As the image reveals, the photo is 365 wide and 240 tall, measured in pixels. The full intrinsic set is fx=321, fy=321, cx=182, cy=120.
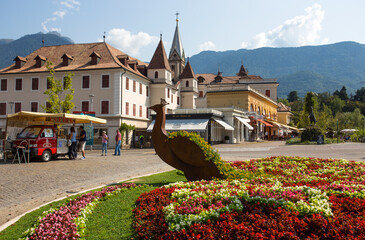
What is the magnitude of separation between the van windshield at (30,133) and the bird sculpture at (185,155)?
11.1 metres

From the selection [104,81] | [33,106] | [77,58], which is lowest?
[33,106]

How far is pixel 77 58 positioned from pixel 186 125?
19.3 metres

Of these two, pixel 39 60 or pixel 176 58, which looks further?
pixel 176 58

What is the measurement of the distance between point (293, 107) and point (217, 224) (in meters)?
136

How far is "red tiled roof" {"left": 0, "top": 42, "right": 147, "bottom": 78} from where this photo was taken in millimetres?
43844

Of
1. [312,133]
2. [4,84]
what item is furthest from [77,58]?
[312,133]

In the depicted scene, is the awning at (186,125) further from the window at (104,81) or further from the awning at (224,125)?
the window at (104,81)

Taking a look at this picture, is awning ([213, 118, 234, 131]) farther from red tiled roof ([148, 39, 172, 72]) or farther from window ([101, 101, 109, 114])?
red tiled roof ([148, 39, 172, 72])

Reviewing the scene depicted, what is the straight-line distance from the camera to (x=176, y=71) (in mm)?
77125

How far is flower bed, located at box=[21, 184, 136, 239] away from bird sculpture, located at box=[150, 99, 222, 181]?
2.66m

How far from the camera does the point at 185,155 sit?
8.69m

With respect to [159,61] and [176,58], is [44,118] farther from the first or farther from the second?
[176,58]

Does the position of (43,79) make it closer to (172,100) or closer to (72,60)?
(72,60)

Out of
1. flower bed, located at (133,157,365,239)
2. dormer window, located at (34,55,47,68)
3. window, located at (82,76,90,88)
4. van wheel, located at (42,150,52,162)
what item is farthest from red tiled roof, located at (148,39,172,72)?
flower bed, located at (133,157,365,239)
